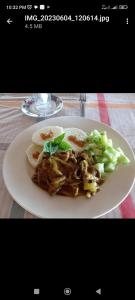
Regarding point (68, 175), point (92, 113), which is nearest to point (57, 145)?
point (68, 175)

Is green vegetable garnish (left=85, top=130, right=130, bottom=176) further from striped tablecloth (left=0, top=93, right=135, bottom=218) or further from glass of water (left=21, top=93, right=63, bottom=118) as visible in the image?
glass of water (left=21, top=93, right=63, bottom=118)

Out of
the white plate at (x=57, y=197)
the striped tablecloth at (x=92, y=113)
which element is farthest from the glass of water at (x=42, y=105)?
the white plate at (x=57, y=197)

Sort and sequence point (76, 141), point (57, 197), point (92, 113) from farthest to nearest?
point (92, 113) → point (76, 141) → point (57, 197)

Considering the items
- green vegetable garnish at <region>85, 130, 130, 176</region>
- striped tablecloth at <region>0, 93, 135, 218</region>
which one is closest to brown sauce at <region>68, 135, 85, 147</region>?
green vegetable garnish at <region>85, 130, 130, 176</region>

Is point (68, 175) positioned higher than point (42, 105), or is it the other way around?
point (42, 105)

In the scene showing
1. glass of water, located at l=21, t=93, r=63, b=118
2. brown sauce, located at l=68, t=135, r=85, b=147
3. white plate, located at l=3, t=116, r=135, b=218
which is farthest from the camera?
glass of water, located at l=21, t=93, r=63, b=118

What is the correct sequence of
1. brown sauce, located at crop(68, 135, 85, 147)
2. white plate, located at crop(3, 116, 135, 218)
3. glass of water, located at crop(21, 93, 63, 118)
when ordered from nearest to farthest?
white plate, located at crop(3, 116, 135, 218), brown sauce, located at crop(68, 135, 85, 147), glass of water, located at crop(21, 93, 63, 118)

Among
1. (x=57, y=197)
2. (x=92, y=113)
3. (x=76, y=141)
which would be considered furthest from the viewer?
(x=92, y=113)

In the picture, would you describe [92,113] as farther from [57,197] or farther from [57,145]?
[57,197]
